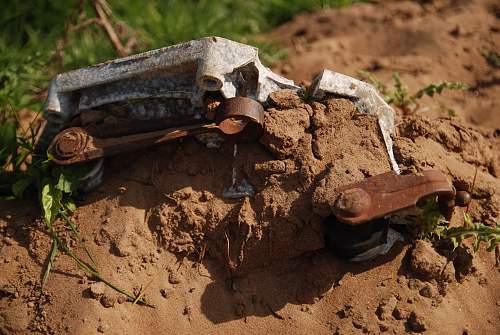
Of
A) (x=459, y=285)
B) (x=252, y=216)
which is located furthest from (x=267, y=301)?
(x=459, y=285)

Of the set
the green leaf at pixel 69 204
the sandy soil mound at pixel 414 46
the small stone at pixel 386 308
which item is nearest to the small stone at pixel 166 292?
the green leaf at pixel 69 204

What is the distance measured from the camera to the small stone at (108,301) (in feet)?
8.27

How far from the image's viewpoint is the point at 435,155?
2.83 m

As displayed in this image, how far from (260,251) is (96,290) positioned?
78 centimetres

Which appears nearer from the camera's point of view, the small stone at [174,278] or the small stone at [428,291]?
the small stone at [428,291]

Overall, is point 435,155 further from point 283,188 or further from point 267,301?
point 267,301

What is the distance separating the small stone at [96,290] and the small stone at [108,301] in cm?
3

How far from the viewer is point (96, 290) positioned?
254 centimetres

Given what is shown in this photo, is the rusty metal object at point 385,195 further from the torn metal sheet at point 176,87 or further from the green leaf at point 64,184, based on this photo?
the green leaf at point 64,184

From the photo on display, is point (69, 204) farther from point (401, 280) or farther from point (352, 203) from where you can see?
point (401, 280)

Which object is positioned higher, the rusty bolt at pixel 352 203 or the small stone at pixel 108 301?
the rusty bolt at pixel 352 203

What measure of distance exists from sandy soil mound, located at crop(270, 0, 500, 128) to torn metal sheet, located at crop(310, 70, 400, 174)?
0.96m

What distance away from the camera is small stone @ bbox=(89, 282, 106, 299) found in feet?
8.33

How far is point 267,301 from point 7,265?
1.29 metres
